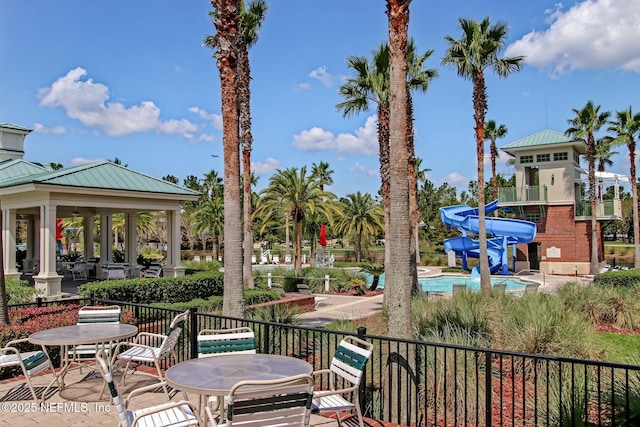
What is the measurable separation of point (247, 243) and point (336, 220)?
101 ft

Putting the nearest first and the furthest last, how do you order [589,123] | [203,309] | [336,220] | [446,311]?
[446,311] < [203,309] < [589,123] < [336,220]

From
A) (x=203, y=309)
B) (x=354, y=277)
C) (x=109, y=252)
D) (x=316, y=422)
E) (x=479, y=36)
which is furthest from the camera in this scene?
(x=354, y=277)

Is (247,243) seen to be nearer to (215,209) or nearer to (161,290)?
(161,290)

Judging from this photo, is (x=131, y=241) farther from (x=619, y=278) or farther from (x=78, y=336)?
Result: (x=619, y=278)

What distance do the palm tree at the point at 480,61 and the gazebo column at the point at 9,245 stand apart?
53.7 ft

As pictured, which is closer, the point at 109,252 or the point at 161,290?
the point at 161,290

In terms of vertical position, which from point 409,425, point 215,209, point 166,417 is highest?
point 215,209

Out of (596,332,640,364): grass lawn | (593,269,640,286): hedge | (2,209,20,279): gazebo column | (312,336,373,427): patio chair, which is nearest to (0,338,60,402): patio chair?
(312,336,373,427): patio chair

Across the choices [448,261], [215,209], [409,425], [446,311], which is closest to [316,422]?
[409,425]

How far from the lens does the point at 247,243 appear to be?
18328 millimetres

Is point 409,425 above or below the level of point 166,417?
below

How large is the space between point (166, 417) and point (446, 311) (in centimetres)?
690

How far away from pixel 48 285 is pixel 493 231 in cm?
2495

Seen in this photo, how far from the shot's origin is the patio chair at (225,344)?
18.0ft
